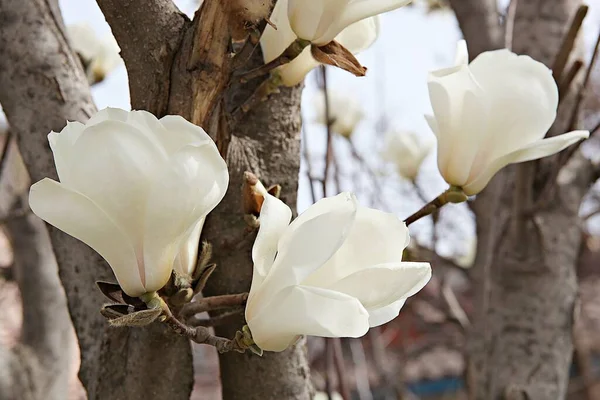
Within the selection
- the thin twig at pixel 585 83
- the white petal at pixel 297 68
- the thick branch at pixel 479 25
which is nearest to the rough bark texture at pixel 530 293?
the thin twig at pixel 585 83

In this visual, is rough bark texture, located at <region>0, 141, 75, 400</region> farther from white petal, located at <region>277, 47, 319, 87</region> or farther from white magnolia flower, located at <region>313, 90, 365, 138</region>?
white petal, located at <region>277, 47, 319, 87</region>

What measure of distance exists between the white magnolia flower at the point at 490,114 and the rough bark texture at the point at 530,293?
0.35 meters

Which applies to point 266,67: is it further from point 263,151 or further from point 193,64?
point 263,151

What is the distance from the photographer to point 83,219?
1.25 ft

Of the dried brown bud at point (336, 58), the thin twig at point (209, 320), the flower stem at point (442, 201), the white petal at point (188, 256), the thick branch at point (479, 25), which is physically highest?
the thick branch at point (479, 25)

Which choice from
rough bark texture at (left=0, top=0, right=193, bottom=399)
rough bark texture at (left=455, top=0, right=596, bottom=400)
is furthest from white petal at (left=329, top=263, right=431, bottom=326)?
rough bark texture at (left=455, top=0, right=596, bottom=400)

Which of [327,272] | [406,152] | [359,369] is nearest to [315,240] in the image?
[327,272]

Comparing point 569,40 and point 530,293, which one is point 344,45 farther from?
point 530,293

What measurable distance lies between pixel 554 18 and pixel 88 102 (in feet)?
2.51

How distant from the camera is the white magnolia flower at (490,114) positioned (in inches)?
20.0

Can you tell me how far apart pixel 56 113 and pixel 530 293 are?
65cm

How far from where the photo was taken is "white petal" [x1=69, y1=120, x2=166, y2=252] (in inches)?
14.3

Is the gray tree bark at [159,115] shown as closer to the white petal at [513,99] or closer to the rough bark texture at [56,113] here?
the rough bark texture at [56,113]

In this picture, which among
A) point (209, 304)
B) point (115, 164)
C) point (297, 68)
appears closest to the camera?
point (115, 164)
